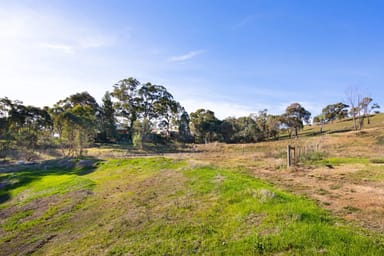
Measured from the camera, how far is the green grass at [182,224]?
5141 mm

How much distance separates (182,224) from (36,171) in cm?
2487

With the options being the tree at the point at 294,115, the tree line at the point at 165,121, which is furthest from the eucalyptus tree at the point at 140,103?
the tree at the point at 294,115

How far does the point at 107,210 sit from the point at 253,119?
59.9 m

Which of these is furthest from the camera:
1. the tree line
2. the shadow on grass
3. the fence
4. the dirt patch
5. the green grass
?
the tree line

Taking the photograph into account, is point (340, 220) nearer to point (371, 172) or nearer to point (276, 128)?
point (371, 172)

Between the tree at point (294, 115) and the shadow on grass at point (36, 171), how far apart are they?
175 feet

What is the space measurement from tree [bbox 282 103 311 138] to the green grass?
5612cm

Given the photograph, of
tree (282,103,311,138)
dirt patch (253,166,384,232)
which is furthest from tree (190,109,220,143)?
dirt patch (253,166,384,232)

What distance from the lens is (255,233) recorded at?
5727 mm

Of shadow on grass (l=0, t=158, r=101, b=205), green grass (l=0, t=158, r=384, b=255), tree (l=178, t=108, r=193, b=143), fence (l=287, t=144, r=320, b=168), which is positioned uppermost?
tree (l=178, t=108, r=193, b=143)

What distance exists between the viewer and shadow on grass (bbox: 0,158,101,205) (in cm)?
1892

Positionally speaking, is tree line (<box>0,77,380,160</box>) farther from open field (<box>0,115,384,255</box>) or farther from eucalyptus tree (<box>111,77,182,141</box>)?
open field (<box>0,115,384,255</box>)

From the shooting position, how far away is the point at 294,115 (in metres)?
63.6

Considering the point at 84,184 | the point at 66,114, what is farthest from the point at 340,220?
the point at 66,114
